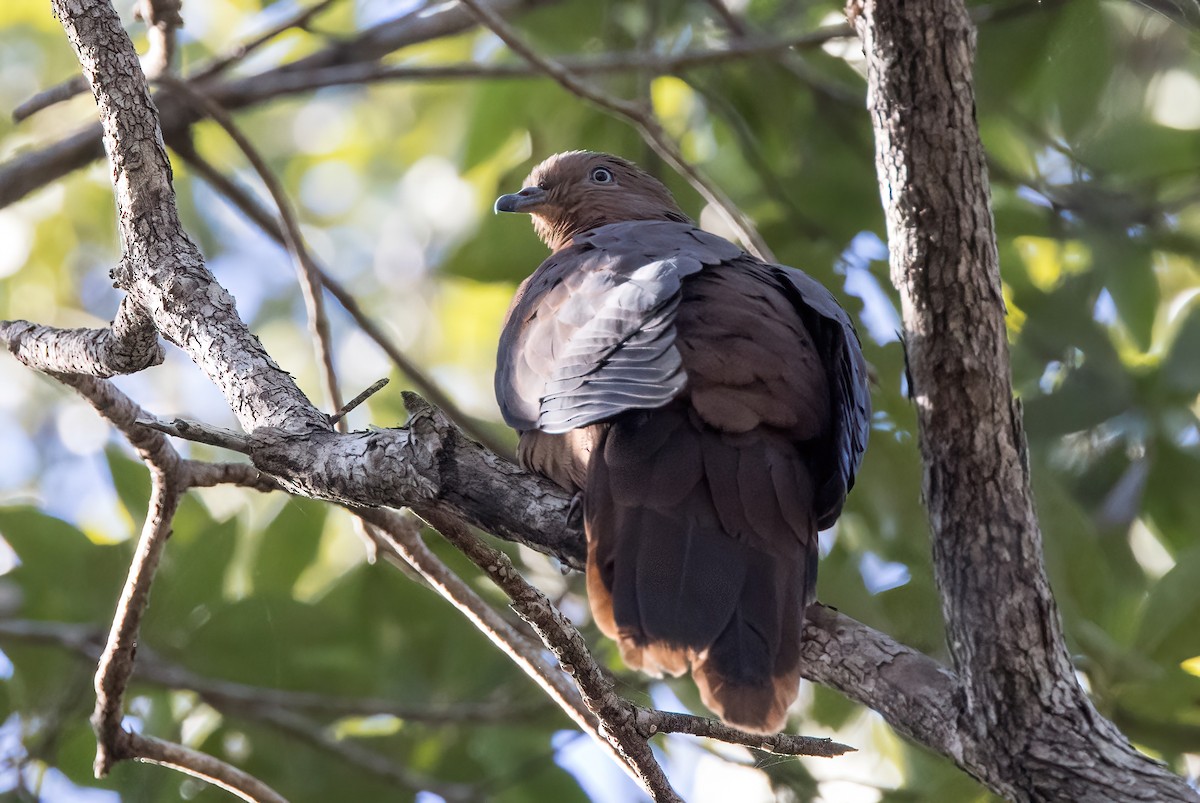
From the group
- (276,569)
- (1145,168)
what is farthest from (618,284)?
(1145,168)

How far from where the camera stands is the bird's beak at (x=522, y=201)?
4.49m

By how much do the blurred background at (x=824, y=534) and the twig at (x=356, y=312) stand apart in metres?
0.14

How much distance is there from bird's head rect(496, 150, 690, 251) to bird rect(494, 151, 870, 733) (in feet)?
3.59

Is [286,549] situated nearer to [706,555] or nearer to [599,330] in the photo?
[599,330]

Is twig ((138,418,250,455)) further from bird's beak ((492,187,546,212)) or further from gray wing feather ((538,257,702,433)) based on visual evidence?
bird's beak ((492,187,546,212))

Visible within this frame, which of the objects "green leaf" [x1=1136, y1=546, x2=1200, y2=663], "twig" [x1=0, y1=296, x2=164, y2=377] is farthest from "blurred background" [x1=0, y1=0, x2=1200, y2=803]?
"twig" [x1=0, y1=296, x2=164, y2=377]

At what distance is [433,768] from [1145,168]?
346 centimetres

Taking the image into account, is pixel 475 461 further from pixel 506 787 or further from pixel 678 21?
pixel 678 21

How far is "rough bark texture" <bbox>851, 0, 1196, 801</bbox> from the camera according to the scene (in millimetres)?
2410

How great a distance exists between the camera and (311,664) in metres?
4.39

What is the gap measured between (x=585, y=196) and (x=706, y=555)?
2202mm

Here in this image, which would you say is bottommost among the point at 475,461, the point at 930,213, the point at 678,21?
the point at 475,461

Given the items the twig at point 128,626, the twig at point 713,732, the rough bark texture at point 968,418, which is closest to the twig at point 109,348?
the twig at point 128,626

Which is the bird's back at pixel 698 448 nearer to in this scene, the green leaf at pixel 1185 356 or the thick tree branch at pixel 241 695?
the thick tree branch at pixel 241 695
